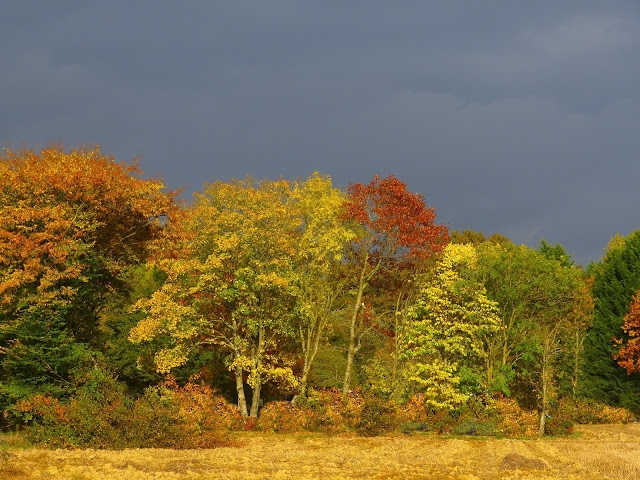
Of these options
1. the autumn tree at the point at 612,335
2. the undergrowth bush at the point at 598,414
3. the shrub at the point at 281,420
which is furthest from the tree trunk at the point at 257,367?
the autumn tree at the point at 612,335

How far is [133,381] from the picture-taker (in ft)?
169

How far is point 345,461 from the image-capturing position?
2356 cm

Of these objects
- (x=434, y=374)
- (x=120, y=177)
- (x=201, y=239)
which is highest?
(x=120, y=177)

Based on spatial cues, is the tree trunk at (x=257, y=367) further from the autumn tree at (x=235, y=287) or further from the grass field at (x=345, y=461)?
the grass field at (x=345, y=461)

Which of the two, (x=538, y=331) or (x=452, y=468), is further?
(x=538, y=331)

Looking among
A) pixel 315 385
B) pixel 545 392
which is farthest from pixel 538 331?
pixel 315 385

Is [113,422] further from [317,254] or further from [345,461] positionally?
[317,254]

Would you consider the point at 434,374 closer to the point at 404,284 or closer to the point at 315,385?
the point at 404,284

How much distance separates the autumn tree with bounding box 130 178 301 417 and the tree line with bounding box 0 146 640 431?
0.10 m

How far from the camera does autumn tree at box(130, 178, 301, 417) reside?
3628 centimetres

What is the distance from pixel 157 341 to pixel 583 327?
1125 inches

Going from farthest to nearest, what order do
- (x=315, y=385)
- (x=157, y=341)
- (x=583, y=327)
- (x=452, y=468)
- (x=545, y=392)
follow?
(x=583, y=327), (x=315, y=385), (x=157, y=341), (x=545, y=392), (x=452, y=468)

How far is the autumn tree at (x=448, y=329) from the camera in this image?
3794 cm

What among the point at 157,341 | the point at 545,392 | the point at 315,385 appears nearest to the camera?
the point at 545,392
